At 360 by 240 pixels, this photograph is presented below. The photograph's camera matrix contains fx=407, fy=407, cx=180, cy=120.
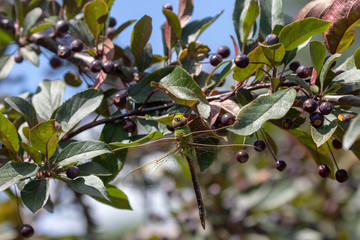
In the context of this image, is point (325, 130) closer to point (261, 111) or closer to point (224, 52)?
point (261, 111)

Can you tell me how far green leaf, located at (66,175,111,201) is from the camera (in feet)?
4.47

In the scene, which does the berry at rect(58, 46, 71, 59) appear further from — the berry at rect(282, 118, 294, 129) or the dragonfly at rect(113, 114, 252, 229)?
the berry at rect(282, 118, 294, 129)

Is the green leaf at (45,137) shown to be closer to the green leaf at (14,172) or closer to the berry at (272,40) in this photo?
the green leaf at (14,172)

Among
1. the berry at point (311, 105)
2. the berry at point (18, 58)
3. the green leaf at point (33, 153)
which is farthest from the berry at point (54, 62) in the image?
the berry at point (311, 105)

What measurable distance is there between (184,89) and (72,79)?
0.99m

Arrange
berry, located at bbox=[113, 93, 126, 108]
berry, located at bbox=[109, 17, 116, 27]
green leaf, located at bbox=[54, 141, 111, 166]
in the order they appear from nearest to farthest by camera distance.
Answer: green leaf, located at bbox=[54, 141, 111, 166] → berry, located at bbox=[113, 93, 126, 108] → berry, located at bbox=[109, 17, 116, 27]

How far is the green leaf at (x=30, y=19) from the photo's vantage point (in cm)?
225

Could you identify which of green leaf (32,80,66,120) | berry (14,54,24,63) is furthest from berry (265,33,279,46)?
berry (14,54,24,63)

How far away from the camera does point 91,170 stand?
4.98ft

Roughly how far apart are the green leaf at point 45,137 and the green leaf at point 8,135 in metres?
0.09

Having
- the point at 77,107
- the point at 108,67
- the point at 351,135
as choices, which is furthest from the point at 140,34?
the point at 351,135

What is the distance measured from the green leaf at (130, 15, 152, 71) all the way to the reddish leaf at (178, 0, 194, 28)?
31 cm

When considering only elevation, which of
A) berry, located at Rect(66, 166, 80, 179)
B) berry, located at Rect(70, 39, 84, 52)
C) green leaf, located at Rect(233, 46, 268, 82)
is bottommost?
berry, located at Rect(66, 166, 80, 179)

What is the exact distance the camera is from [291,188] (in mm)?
4355
